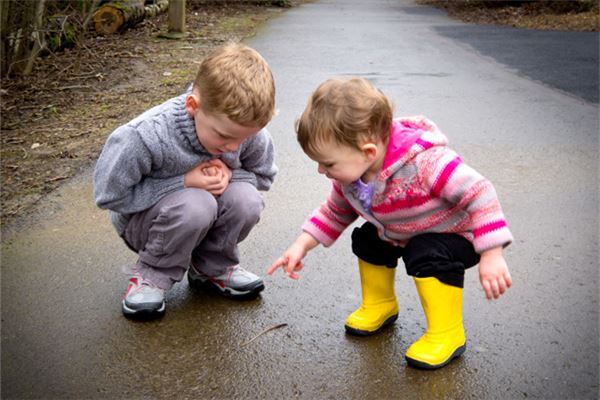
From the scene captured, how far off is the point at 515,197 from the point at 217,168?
1916mm

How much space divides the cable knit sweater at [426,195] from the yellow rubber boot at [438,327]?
18 centimetres

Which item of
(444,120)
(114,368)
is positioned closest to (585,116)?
(444,120)

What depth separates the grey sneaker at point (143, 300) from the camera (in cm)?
287

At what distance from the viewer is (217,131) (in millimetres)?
2674

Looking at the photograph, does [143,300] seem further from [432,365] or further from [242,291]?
[432,365]

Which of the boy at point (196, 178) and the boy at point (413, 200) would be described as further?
the boy at point (196, 178)

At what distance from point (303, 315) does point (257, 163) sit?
24.1 inches

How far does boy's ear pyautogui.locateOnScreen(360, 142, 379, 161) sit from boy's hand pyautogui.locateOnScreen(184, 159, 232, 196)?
0.67 m

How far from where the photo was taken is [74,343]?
272 centimetres

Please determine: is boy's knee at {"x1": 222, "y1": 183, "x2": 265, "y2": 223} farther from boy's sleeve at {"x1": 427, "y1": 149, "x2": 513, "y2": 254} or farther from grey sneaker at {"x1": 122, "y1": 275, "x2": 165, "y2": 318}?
boy's sleeve at {"x1": 427, "y1": 149, "x2": 513, "y2": 254}

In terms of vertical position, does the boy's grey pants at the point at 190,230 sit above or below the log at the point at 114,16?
above

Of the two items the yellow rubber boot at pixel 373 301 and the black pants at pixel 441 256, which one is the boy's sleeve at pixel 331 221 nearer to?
the yellow rubber boot at pixel 373 301

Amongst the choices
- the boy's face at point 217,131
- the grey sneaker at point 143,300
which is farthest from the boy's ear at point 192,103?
the grey sneaker at point 143,300

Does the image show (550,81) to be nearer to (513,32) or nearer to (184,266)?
(513,32)
